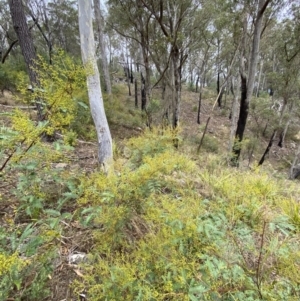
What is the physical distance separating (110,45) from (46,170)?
25126 mm

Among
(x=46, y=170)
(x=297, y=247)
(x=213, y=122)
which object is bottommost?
(x=213, y=122)

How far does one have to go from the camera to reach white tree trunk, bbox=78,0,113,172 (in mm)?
2852

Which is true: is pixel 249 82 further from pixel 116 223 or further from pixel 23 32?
pixel 116 223

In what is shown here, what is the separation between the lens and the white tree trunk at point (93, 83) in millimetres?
2852

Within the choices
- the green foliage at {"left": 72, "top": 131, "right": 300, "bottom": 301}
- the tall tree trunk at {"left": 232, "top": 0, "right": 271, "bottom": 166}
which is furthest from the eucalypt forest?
the tall tree trunk at {"left": 232, "top": 0, "right": 271, "bottom": 166}

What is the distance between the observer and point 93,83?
116 inches

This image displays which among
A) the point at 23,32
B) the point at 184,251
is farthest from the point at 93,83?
the point at 184,251

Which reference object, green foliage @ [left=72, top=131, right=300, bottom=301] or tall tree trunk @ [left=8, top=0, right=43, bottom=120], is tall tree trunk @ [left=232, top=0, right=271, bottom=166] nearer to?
green foliage @ [left=72, top=131, right=300, bottom=301]

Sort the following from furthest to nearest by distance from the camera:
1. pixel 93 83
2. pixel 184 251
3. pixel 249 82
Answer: pixel 249 82
pixel 93 83
pixel 184 251

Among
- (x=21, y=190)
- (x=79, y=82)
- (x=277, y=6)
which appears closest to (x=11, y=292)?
(x=21, y=190)

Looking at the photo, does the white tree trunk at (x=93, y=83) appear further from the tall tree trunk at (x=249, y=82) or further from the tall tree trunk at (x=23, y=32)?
the tall tree trunk at (x=249, y=82)

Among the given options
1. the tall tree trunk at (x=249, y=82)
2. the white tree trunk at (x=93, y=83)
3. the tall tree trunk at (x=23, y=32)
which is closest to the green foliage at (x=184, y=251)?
the white tree trunk at (x=93, y=83)

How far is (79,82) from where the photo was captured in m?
1.81

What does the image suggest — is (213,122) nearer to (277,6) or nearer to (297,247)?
(277,6)
